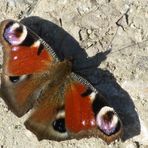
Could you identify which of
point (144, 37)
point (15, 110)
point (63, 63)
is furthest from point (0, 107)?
point (144, 37)

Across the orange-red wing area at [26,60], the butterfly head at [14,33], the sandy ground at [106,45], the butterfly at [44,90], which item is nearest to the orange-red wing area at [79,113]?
the butterfly at [44,90]

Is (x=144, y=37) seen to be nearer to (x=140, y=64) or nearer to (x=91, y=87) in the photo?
(x=140, y=64)

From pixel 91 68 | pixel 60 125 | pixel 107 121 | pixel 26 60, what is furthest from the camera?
pixel 91 68

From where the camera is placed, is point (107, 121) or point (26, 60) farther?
point (26, 60)

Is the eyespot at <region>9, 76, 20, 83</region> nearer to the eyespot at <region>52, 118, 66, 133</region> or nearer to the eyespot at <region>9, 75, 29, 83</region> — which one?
the eyespot at <region>9, 75, 29, 83</region>

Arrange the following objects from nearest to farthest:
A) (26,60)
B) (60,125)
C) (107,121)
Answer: (107,121), (60,125), (26,60)

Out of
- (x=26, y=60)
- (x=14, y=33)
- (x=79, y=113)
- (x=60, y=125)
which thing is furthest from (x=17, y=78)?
(x=79, y=113)

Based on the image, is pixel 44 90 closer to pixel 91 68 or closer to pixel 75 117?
pixel 75 117
